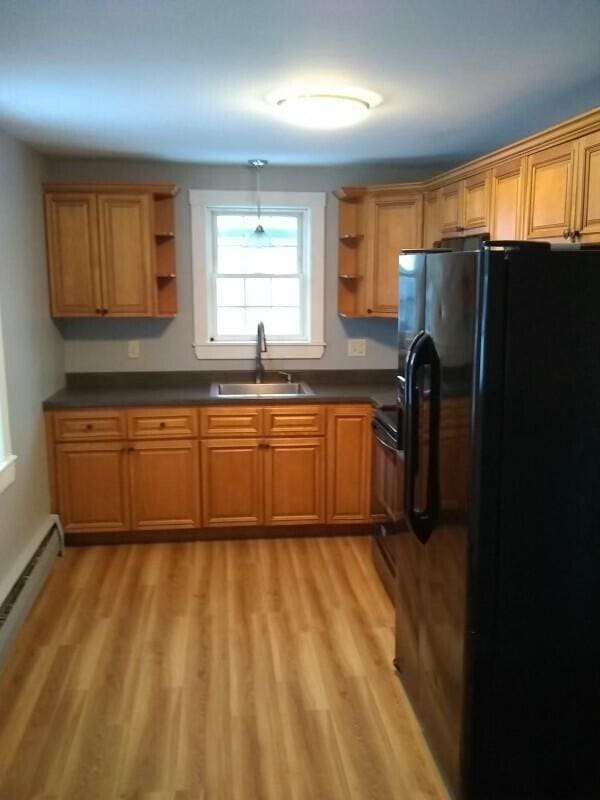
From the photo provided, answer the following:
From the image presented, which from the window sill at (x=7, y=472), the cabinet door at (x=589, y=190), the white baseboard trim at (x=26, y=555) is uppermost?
the cabinet door at (x=589, y=190)

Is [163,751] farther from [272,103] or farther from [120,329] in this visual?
[120,329]

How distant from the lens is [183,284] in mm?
4430

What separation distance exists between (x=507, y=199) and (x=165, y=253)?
2211 millimetres

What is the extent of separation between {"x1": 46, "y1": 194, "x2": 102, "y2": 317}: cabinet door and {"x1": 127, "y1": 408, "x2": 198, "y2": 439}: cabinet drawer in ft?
2.43

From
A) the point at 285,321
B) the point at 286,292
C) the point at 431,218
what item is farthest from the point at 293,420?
the point at 431,218

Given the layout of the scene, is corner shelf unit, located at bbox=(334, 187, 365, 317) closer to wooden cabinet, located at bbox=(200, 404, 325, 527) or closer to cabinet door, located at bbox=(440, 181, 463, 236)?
cabinet door, located at bbox=(440, 181, 463, 236)

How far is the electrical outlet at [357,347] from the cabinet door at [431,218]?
839 millimetres

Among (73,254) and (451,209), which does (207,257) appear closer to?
(73,254)

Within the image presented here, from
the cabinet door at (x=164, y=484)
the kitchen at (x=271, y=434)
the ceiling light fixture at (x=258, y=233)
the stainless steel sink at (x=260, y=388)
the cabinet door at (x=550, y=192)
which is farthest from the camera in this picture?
the stainless steel sink at (x=260, y=388)

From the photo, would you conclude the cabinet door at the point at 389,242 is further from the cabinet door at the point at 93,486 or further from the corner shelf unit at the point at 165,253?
the cabinet door at the point at 93,486

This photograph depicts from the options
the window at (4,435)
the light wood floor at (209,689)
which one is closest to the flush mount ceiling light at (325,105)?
the window at (4,435)

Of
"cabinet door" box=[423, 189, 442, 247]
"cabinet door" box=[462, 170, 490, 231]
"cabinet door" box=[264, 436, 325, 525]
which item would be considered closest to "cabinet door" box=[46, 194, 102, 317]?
"cabinet door" box=[264, 436, 325, 525]

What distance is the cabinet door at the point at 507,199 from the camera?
2867 mm

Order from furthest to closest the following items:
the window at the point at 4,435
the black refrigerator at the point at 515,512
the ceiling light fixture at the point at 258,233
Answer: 1. the ceiling light fixture at the point at 258,233
2. the window at the point at 4,435
3. the black refrigerator at the point at 515,512
